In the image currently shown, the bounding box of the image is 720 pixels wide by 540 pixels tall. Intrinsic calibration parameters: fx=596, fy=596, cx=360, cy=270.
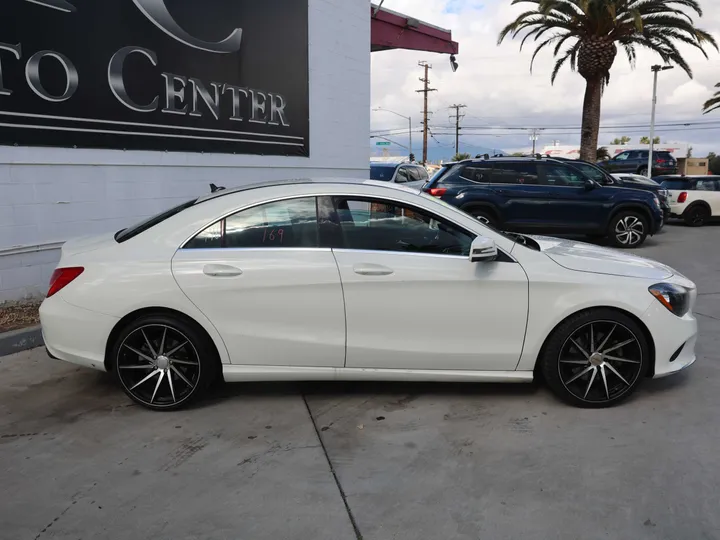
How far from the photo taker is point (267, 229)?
160 inches

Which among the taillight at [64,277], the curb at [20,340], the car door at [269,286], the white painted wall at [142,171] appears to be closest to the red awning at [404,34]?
the white painted wall at [142,171]

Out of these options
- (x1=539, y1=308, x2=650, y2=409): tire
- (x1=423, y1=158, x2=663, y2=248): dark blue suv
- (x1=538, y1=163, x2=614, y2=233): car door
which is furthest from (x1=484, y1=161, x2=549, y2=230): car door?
(x1=539, y1=308, x2=650, y2=409): tire

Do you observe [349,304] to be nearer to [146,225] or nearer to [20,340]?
[146,225]

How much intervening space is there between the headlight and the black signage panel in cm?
629

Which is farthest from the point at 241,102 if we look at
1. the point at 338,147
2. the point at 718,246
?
the point at 718,246

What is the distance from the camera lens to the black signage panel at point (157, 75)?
6.45 meters

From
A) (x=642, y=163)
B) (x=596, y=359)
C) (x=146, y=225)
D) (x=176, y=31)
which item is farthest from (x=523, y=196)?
(x=642, y=163)

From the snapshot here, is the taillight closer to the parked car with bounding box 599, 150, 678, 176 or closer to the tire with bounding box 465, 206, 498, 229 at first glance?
the tire with bounding box 465, 206, 498, 229

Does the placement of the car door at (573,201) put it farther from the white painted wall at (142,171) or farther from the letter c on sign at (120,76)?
the letter c on sign at (120,76)

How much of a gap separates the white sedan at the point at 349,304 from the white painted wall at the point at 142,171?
9.87 feet

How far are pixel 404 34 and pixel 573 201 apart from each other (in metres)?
6.36

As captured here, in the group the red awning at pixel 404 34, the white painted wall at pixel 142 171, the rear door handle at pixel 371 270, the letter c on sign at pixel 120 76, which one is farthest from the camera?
the red awning at pixel 404 34

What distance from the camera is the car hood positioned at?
4.05 metres

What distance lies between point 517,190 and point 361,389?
8.58m
